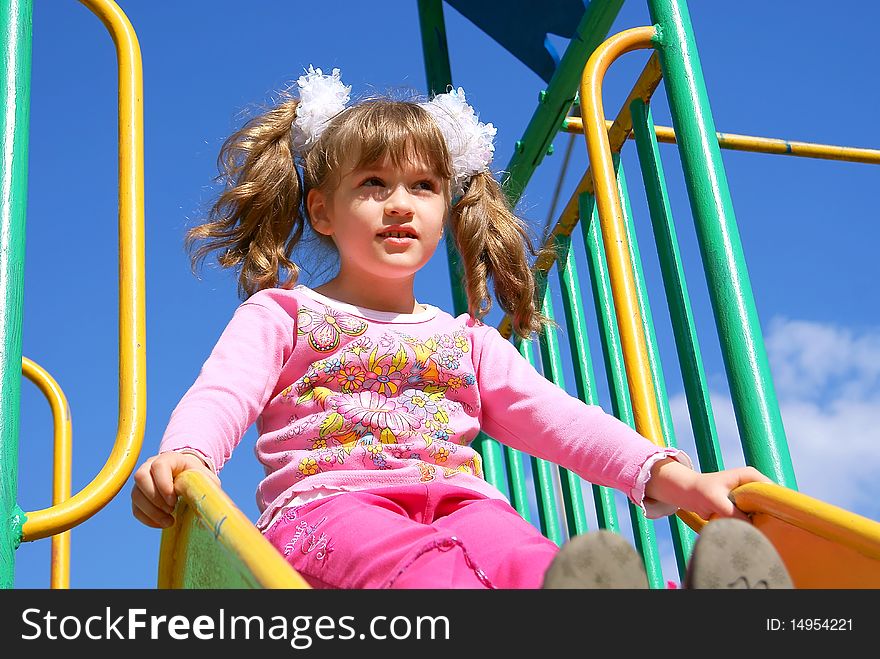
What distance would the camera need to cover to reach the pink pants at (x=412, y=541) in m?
1.05

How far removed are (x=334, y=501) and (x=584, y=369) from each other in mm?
989

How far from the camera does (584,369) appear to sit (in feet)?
7.11

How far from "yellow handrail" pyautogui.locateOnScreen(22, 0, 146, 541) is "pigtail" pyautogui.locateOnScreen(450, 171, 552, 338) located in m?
0.65

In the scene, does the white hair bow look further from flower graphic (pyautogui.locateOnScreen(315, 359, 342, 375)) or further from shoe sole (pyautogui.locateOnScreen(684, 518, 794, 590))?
shoe sole (pyautogui.locateOnScreen(684, 518, 794, 590))

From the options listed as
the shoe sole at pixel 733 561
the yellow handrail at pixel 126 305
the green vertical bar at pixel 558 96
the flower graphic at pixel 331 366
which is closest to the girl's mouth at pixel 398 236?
the flower graphic at pixel 331 366

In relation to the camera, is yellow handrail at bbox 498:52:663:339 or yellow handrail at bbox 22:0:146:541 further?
yellow handrail at bbox 498:52:663:339

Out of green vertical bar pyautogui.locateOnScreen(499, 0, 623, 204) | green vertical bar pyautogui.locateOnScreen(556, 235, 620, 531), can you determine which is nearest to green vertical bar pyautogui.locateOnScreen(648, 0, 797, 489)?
green vertical bar pyautogui.locateOnScreen(499, 0, 623, 204)

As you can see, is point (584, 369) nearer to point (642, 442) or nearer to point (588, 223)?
point (588, 223)

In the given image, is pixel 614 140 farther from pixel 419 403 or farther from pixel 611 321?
pixel 419 403

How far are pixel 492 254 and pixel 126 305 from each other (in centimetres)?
76

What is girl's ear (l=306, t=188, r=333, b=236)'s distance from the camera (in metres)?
1.78
